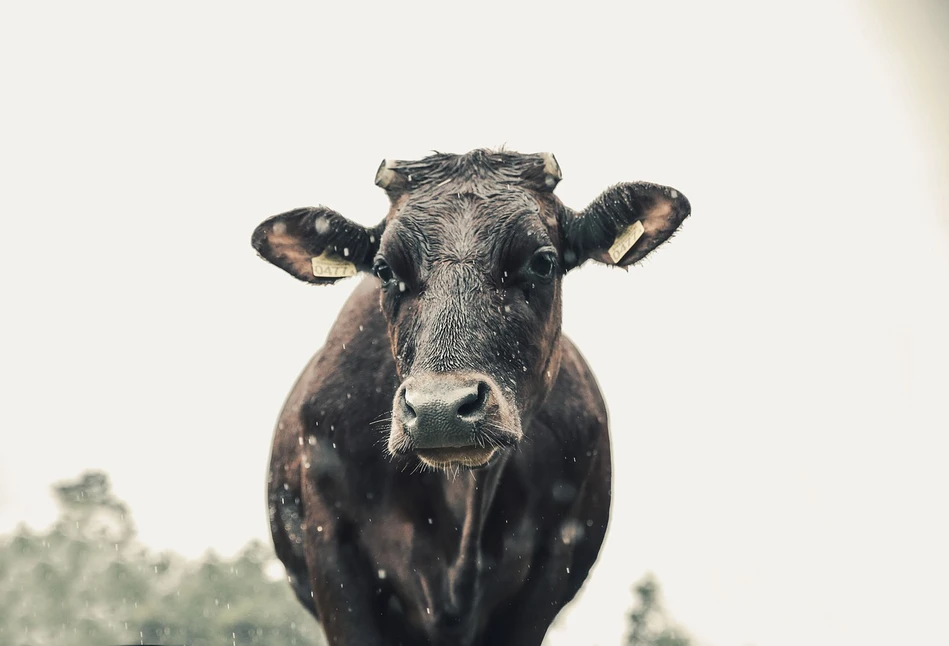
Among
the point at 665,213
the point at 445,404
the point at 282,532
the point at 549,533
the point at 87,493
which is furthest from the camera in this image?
the point at 87,493

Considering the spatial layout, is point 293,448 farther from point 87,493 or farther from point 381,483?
point 87,493

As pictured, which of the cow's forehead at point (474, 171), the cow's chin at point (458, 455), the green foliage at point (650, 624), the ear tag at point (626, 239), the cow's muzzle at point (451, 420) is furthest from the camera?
the green foliage at point (650, 624)

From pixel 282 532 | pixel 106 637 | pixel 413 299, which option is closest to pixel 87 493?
pixel 106 637

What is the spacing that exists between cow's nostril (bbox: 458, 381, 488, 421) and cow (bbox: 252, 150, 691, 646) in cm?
23

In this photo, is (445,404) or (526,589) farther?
(526,589)

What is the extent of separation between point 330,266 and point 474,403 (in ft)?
4.96

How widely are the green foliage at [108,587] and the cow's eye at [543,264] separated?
87.4ft

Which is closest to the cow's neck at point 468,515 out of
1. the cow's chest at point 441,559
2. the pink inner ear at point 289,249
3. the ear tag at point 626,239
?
the cow's chest at point 441,559

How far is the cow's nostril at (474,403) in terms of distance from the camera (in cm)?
417

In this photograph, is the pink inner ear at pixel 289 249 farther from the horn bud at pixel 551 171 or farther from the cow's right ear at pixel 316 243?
the horn bud at pixel 551 171

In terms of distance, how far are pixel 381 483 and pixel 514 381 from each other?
3.74 ft

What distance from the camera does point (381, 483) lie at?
547 cm

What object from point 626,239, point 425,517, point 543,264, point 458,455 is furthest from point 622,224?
point 425,517

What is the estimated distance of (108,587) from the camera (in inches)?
1244
